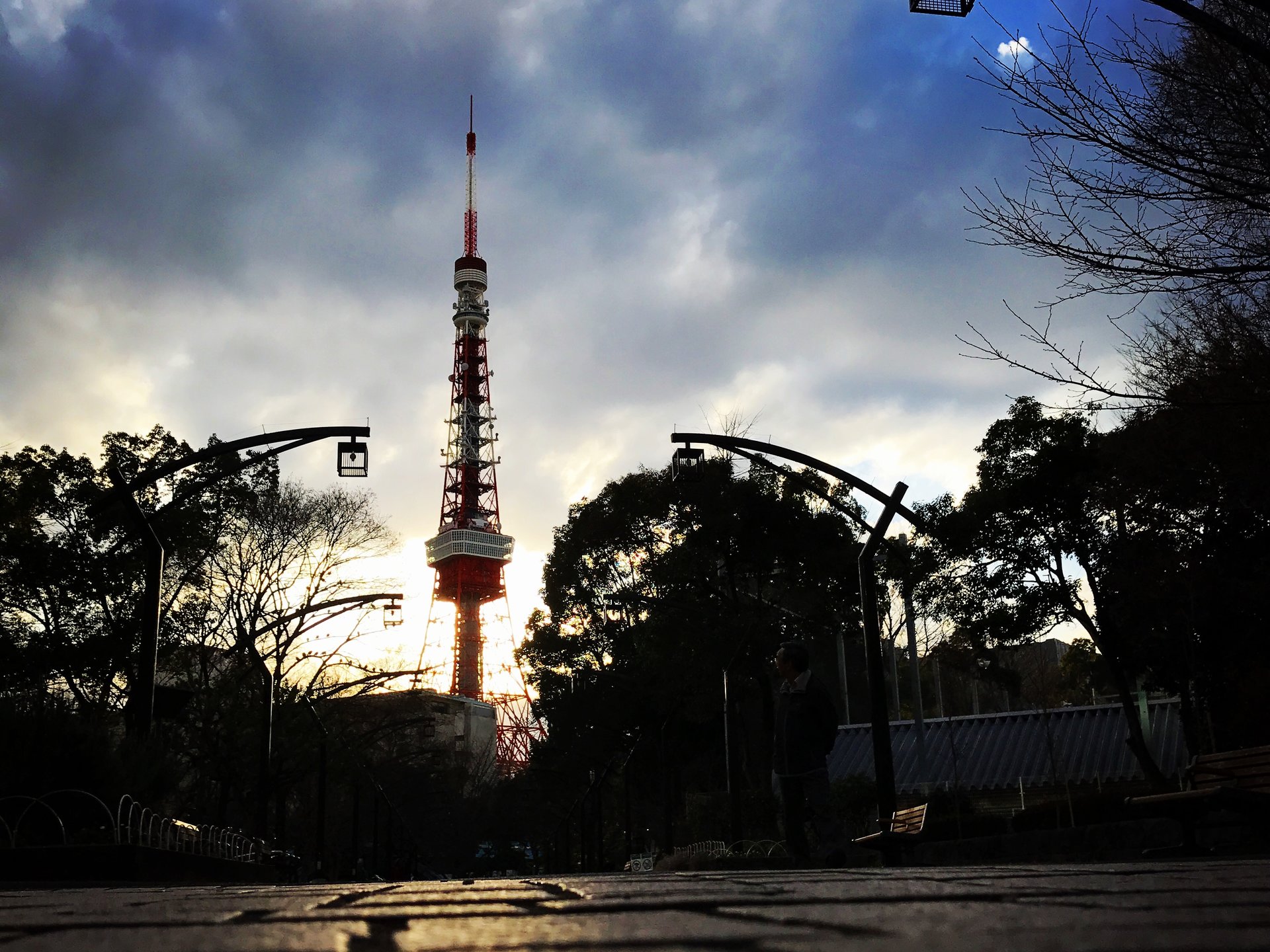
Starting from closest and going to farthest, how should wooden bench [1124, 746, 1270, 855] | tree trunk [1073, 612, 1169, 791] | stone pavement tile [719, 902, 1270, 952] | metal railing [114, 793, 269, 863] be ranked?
stone pavement tile [719, 902, 1270, 952], wooden bench [1124, 746, 1270, 855], metal railing [114, 793, 269, 863], tree trunk [1073, 612, 1169, 791]

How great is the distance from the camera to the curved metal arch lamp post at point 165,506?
13219mm

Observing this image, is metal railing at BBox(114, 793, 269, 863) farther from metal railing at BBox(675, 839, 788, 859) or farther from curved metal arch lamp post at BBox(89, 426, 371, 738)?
metal railing at BBox(675, 839, 788, 859)

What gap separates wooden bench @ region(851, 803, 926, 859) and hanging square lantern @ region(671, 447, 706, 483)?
6328mm

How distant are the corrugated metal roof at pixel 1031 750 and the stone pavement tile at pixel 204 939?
2590cm

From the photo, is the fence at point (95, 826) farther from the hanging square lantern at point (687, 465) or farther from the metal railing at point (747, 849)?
the hanging square lantern at point (687, 465)

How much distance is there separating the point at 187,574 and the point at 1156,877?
27438 millimetres

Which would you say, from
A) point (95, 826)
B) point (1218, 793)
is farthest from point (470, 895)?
point (95, 826)

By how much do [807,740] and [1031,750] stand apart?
23278mm

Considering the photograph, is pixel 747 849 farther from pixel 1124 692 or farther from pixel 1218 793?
pixel 1218 793

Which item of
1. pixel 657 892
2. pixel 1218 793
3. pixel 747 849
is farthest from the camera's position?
pixel 747 849

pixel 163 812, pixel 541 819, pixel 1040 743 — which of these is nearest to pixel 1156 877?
pixel 163 812

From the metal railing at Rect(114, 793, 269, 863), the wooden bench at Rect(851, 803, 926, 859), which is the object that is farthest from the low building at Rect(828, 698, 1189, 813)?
the metal railing at Rect(114, 793, 269, 863)

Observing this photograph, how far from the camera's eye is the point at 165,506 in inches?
542

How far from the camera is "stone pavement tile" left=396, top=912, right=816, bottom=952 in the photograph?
4.42 ft
